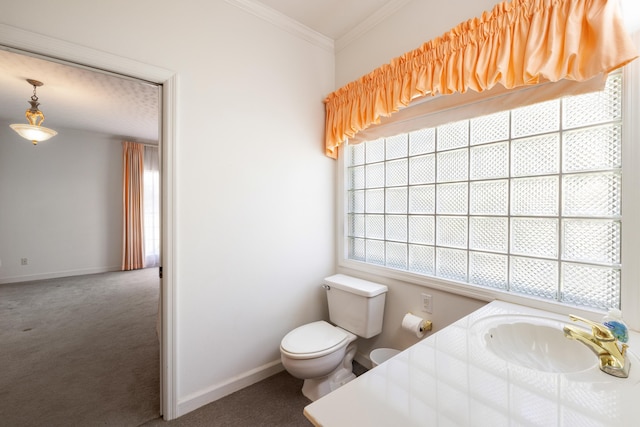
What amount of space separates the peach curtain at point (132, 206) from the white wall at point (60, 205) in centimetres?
14

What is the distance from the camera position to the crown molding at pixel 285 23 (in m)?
1.75

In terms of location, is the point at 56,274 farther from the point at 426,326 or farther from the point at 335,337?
the point at 426,326

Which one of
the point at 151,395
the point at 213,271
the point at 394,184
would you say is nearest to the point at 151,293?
the point at 151,395

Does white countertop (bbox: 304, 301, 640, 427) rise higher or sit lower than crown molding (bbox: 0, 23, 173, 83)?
lower

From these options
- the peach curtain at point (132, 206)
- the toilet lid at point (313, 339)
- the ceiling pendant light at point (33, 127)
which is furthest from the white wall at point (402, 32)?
the peach curtain at point (132, 206)

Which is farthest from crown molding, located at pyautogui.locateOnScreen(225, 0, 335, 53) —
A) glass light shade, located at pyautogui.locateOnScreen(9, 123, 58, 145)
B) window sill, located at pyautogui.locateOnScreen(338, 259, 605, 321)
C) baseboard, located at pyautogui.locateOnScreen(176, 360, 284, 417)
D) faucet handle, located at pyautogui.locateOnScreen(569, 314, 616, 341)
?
glass light shade, located at pyautogui.locateOnScreen(9, 123, 58, 145)

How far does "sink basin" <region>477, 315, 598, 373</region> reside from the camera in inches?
38.0

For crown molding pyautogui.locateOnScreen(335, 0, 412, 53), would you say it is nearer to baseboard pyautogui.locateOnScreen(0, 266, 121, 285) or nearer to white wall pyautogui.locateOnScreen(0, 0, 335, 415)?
white wall pyautogui.locateOnScreen(0, 0, 335, 415)

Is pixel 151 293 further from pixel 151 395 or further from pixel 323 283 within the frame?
pixel 323 283

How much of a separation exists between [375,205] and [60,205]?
17.1 ft

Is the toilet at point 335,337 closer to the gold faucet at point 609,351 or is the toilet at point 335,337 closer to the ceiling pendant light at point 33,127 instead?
the gold faucet at point 609,351

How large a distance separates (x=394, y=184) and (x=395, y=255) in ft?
1.67

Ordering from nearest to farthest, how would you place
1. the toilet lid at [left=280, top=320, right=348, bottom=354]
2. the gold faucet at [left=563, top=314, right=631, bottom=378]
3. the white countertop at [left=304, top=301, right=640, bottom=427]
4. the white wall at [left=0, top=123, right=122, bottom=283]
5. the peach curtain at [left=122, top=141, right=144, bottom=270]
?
1. the white countertop at [left=304, top=301, right=640, bottom=427]
2. the gold faucet at [left=563, top=314, right=631, bottom=378]
3. the toilet lid at [left=280, top=320, right=348, bottom=354]
4. the white wall at [left=0, top=123, right=122, bottom=283]
5. the peach curtain at [left=122, top=141, right=144, bottom=270]

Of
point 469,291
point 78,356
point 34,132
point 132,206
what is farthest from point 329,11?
point 132,206
